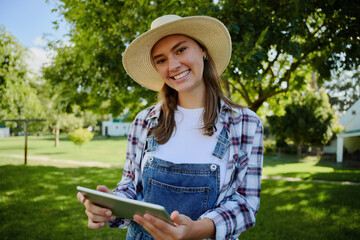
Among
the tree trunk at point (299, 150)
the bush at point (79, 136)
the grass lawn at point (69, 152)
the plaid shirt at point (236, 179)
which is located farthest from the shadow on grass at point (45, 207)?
the tree trunk at point (299, 150)

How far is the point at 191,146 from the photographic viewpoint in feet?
5.60

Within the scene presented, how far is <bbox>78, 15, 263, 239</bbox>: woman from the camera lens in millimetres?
1574

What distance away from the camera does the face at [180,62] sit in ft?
5.85

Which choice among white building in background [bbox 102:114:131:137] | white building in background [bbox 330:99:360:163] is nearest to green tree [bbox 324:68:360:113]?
white building in background [bbox 330:99:360:163]

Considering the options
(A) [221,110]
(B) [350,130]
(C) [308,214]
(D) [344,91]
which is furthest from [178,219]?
(D) [344,91]

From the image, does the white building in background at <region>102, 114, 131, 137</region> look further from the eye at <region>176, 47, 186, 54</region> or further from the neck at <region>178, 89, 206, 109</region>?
the eye at <region>176, 47, 186, 54</region>

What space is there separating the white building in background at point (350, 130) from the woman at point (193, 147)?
2365 cm

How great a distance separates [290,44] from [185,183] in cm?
366

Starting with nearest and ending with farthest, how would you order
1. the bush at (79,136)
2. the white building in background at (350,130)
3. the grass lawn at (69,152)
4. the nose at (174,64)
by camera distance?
the nose at (174,64) < the grass lawn at (69,152) < the white building in background at (350,130) < the bush at (79,136)

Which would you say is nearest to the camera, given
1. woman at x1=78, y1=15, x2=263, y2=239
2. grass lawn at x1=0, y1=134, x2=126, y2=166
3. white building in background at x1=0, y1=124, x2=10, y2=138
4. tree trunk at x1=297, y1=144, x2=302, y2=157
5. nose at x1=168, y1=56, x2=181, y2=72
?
woman at x1=78, y1=15, x2=263, y2=239

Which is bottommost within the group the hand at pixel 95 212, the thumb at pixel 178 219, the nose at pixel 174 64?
the hand at pixel 95 212

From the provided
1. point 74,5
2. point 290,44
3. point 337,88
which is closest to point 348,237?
point 290,44

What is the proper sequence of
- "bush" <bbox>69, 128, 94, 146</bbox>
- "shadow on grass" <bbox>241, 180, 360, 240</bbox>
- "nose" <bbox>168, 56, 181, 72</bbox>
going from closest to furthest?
"nose" <bbox>168, 56, 181, 72</bbox>, "shadow on grass" <bbox>241, 180, 360, 240</bbox>, "bush" <bbox>69, 128, 94, 146</bbox>

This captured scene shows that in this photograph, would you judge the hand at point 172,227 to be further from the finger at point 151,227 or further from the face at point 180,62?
the face at point 180,62
